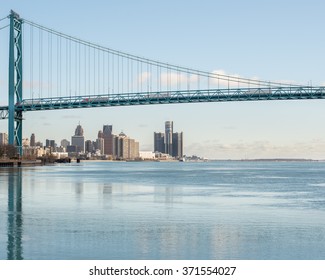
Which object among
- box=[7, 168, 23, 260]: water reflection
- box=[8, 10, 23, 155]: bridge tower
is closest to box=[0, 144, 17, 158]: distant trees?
box=[8, 10, 23, 155]: bridge tower

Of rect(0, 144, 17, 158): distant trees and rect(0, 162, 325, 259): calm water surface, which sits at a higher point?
rect(0, 144, 17, 158): distant trees

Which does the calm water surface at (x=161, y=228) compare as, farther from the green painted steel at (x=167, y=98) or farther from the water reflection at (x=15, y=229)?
the green painted steel at (x=167, y=98)

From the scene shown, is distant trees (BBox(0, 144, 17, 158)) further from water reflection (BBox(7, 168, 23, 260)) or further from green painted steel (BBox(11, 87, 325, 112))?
water reflection (BBox(7, 168, 23, 260))

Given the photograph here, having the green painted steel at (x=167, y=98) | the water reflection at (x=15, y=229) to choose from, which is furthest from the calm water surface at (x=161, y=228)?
the green painted steel at (x=167, y=98)

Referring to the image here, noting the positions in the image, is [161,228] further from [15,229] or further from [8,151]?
[8,151]

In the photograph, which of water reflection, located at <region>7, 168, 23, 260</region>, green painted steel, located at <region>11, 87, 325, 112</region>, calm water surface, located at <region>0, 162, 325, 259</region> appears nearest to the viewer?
water reflection, located at <region>7, 168, 23, 260</region>
